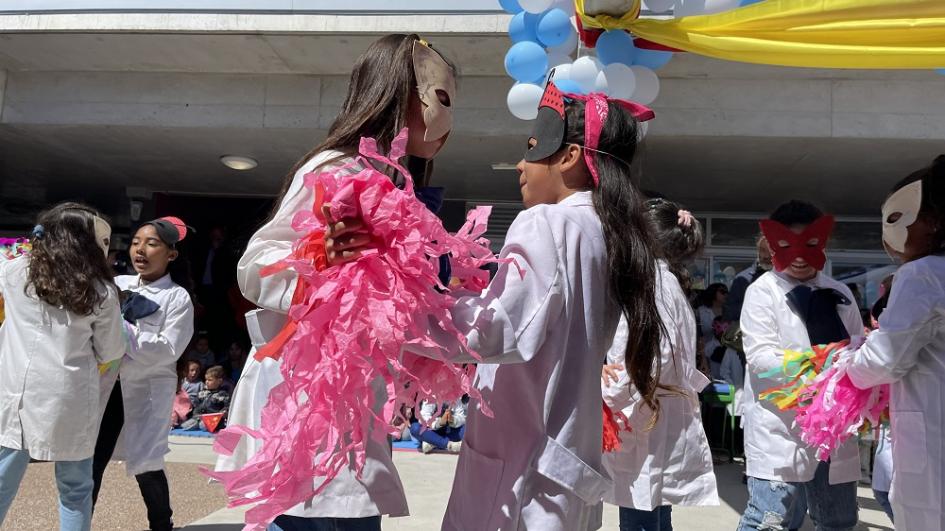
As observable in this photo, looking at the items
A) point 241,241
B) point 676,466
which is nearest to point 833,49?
point 676,466

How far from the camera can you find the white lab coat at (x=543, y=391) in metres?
1.42

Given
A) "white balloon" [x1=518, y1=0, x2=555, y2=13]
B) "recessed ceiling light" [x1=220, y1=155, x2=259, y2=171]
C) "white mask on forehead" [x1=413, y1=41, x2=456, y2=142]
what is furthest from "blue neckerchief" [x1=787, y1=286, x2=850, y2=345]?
"recessed ceiling light" [x1=220, y1=155, x2=259, y2=171]

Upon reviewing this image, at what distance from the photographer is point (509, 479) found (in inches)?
58.4

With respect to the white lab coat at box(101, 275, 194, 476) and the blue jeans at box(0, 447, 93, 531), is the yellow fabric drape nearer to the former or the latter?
the white lab coat at box(101, 275, 194, 476)

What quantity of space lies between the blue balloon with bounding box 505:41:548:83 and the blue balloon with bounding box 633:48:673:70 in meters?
0.67

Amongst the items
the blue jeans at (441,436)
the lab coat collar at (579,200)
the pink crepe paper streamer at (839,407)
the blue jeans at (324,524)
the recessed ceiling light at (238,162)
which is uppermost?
the recessed ceiling light at (238,162)

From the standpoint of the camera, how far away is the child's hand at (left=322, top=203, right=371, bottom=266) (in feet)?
4.22

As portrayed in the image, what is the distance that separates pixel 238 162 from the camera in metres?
9.30

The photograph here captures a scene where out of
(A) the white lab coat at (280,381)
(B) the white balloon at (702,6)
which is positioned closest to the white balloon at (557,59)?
(B) the white balloon at (702,6)

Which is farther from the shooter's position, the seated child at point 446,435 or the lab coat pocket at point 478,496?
the seated child at point 446,435

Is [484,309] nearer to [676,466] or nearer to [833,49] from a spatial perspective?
[676,466]

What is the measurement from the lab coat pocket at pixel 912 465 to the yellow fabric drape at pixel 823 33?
186cm

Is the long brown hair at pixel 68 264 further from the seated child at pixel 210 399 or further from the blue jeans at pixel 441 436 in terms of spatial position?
the seated child at pixel 210 399

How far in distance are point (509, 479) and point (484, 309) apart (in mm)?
386
